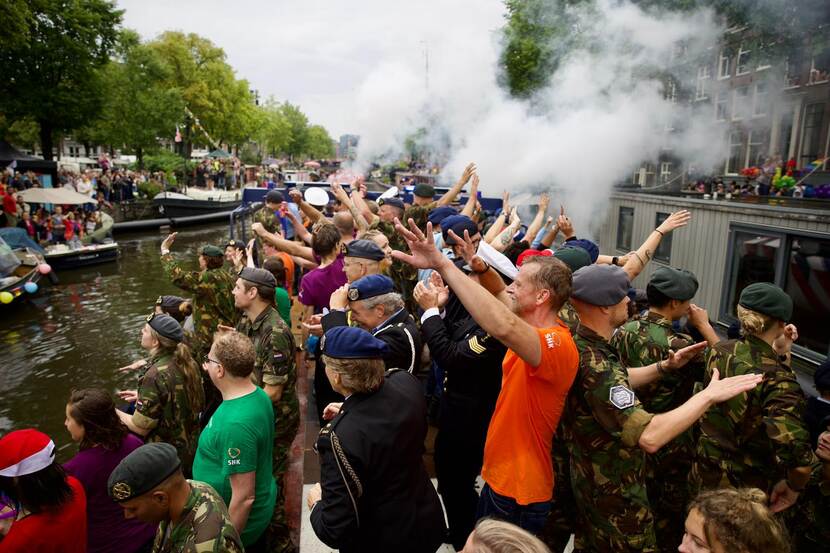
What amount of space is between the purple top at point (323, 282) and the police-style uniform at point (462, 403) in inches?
68.1

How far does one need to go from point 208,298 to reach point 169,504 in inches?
144

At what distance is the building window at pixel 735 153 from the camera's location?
2441 centimetres

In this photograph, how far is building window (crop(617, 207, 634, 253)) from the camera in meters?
9.36

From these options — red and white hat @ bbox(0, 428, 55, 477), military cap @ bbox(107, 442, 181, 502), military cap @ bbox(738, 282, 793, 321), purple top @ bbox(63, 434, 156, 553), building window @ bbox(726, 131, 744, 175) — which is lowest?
purple top @ bbox(63, 434, 156, 553)

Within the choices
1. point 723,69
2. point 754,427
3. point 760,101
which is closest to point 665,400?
point 754,427

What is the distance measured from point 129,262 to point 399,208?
17.6 metres

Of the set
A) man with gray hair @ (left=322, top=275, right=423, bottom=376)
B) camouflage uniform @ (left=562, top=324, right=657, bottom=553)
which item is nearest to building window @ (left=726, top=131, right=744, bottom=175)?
man with gray hair @ (left=322, top=275, right=423, bottom=376)

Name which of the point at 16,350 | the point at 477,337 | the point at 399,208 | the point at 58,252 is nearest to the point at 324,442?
the point at 477,337

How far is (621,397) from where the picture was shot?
7.66 feet

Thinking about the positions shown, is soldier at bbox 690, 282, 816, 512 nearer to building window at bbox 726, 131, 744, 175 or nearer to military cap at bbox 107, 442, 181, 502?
military cap at bbox 107, 442, 181, 502

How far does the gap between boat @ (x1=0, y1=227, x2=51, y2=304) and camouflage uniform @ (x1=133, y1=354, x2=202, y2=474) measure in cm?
1284

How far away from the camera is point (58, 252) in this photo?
18.2 meters

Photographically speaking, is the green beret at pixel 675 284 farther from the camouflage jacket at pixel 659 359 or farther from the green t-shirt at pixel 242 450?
the green t-shirt at pixel 242 450

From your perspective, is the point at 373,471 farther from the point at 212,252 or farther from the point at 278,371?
the point at 212,252
